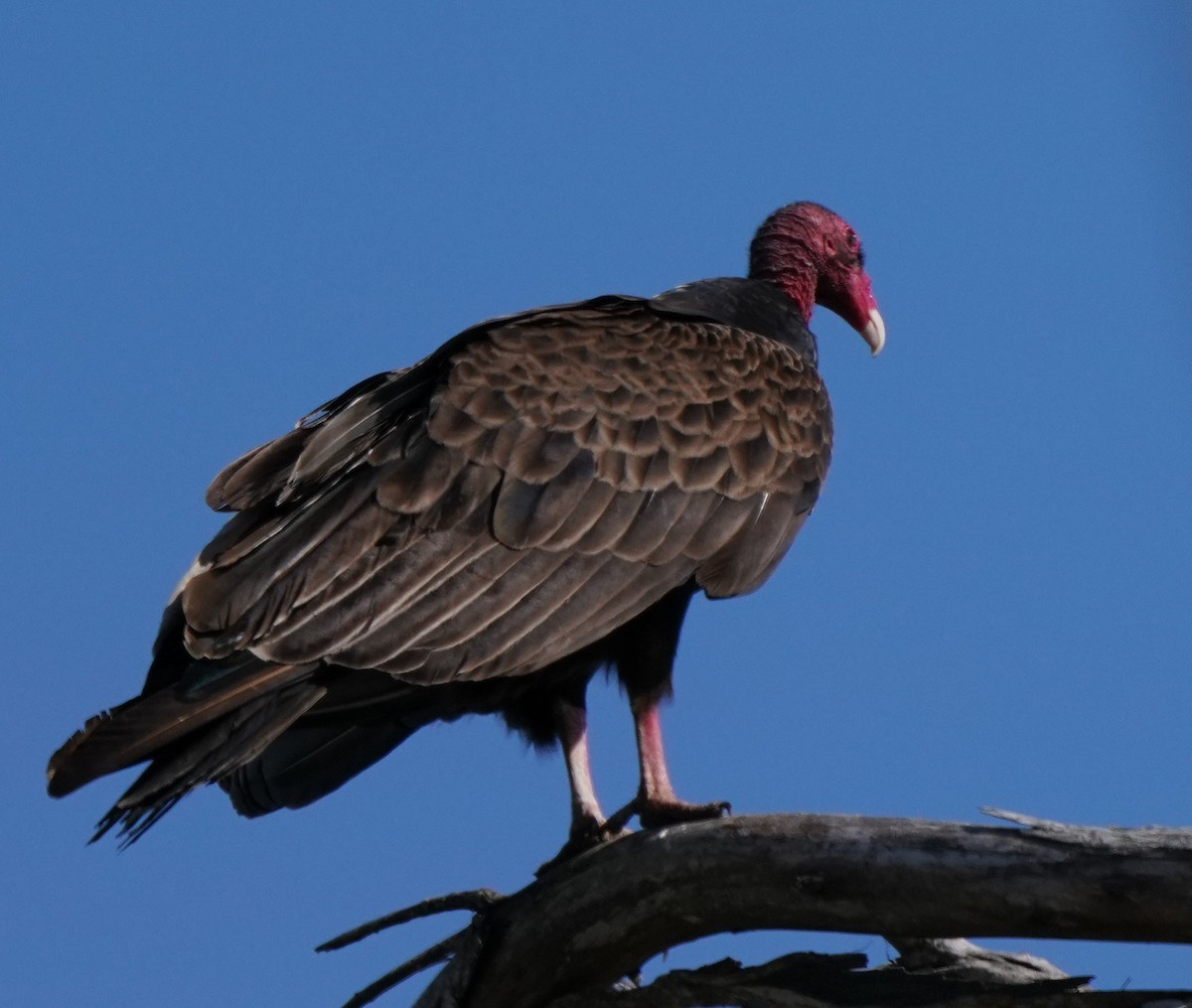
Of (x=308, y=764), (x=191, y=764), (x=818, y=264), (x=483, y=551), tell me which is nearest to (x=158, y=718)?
(x=191, y=764)

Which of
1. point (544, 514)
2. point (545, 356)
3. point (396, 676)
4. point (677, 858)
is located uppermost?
point (545, 356)

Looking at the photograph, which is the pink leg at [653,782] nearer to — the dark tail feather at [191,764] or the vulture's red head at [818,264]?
the dark tail feather at [191,764]

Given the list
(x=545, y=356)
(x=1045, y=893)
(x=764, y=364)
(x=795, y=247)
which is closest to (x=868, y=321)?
(x=795, y=247)

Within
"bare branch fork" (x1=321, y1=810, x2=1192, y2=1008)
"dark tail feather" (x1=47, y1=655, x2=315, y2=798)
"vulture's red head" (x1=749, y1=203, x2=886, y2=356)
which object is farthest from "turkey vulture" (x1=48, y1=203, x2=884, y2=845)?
"vulture's red head" (x1=749, y1=203, x2=886, y2=356)

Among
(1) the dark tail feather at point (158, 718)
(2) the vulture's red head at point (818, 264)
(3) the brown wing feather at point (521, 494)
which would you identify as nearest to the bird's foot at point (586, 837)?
(3) the brown wing feather at point (521, 494)

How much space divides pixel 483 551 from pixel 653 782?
0.83 metres

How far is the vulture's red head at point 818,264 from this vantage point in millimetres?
6668

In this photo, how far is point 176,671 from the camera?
4.08 meters

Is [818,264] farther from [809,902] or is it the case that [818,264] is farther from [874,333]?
[809,902]

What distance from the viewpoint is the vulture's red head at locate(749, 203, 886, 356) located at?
667cm

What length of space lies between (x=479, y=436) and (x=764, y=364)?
102cm

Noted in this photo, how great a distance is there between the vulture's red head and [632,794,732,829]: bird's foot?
245 centimetres

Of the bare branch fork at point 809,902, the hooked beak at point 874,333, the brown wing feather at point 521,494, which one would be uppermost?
the hooked beak at point 874,333

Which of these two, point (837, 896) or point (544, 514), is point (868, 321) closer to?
point (544, 514)
